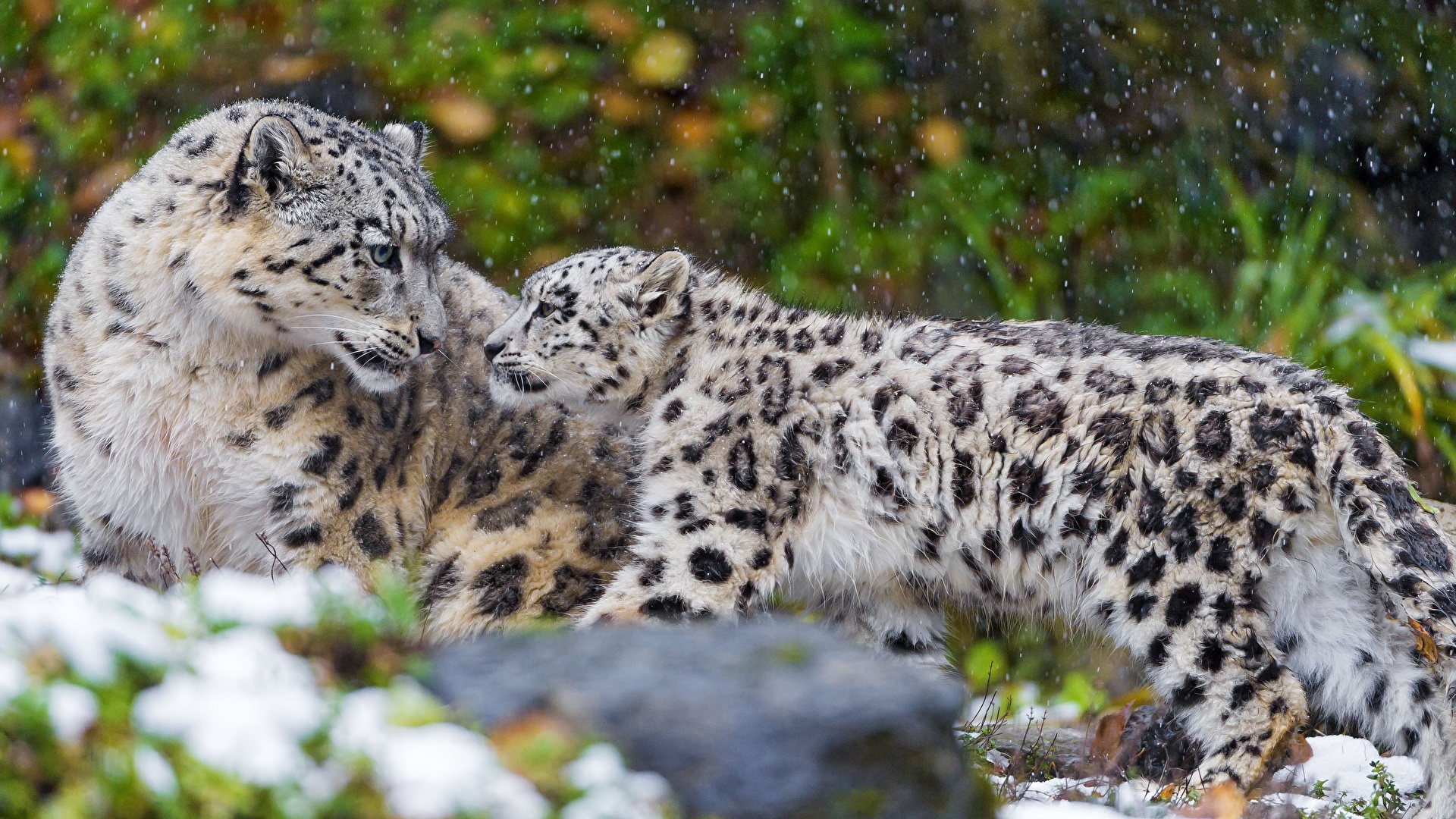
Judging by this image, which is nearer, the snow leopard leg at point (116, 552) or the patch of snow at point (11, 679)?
the patch of snow at point (11, 679)

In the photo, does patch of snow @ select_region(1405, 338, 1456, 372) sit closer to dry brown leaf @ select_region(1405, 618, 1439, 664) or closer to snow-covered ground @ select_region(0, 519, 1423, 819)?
dry brown leaf @ select_region(1405, 618, 1439, 664)

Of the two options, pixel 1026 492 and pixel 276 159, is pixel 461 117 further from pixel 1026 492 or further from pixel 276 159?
pixel 1026 492

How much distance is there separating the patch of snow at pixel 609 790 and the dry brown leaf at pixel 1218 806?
2.31 meters

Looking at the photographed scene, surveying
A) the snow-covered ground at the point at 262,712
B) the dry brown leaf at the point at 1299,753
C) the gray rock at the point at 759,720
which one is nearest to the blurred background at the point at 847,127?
the dry brown leaf at the point at 1299,753

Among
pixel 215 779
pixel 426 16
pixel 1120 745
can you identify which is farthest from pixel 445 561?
pixel 426 16

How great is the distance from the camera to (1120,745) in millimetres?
5754

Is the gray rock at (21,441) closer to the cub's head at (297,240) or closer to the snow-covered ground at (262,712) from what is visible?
the cub's head at (297,240)

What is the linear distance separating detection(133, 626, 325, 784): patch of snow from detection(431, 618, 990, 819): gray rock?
1.11 ft

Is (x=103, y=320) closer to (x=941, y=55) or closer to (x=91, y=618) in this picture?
(x=91, y=618)

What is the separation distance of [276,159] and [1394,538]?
3965 mm

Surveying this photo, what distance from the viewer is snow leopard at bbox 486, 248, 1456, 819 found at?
482 cm

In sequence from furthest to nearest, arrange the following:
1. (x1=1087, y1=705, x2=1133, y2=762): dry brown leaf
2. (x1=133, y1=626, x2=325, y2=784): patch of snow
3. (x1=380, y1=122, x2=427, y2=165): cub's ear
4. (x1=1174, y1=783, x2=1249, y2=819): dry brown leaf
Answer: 1. (x1=380, y1=122, x2=427, y2=165): cub's ear
2. (x1=1087, y1=705, x2=1133, y2=762): dry brown leaf
3. (x1=1174, y1=783, x2=1249, y2=819): dry brown leaf
4. (x1=133, y1=626, x2=325, y2=784): patch of snow

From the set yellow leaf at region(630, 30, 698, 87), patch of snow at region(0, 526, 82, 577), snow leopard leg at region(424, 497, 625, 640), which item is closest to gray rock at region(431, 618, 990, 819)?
snow leopard leg at region(424, 497, 625, 640)

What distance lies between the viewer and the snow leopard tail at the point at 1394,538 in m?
4.72
